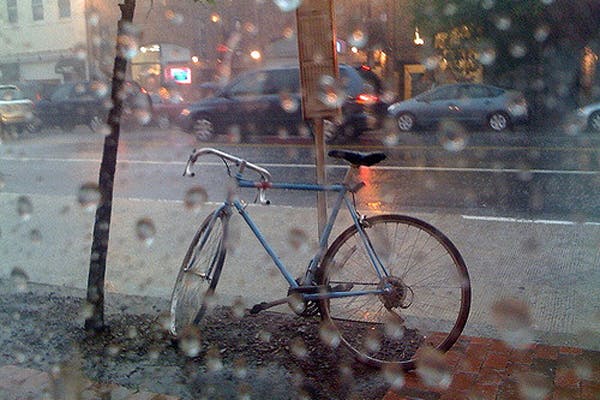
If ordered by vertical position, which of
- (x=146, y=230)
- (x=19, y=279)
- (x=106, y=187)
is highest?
(x=106, y=187)

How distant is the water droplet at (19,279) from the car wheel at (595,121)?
47.4 ft

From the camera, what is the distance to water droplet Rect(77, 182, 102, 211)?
8.57 m

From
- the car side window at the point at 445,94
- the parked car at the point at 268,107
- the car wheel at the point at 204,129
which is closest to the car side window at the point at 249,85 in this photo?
the parked car at the point at 268,107

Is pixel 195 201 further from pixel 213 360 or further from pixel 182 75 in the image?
pixel 182 75

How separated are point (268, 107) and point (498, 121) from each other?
572 centimetres

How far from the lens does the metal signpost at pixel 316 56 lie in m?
4.22

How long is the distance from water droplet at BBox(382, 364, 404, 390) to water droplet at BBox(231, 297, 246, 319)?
116 cm

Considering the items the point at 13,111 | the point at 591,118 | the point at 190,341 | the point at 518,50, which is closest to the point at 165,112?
the point at 13,111

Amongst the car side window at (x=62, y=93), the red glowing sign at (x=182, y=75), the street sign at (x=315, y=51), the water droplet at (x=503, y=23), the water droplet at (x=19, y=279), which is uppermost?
the water droplet at (x=503, y=23)

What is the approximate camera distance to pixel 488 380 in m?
3.35

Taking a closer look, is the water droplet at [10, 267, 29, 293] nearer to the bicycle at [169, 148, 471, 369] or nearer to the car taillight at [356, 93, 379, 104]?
the bicycle at [169, 148, 471, 369]

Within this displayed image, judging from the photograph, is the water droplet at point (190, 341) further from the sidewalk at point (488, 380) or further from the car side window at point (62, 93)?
the car side window at point (62, 93)

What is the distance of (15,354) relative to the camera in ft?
12.8

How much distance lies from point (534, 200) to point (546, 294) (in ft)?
12.0
